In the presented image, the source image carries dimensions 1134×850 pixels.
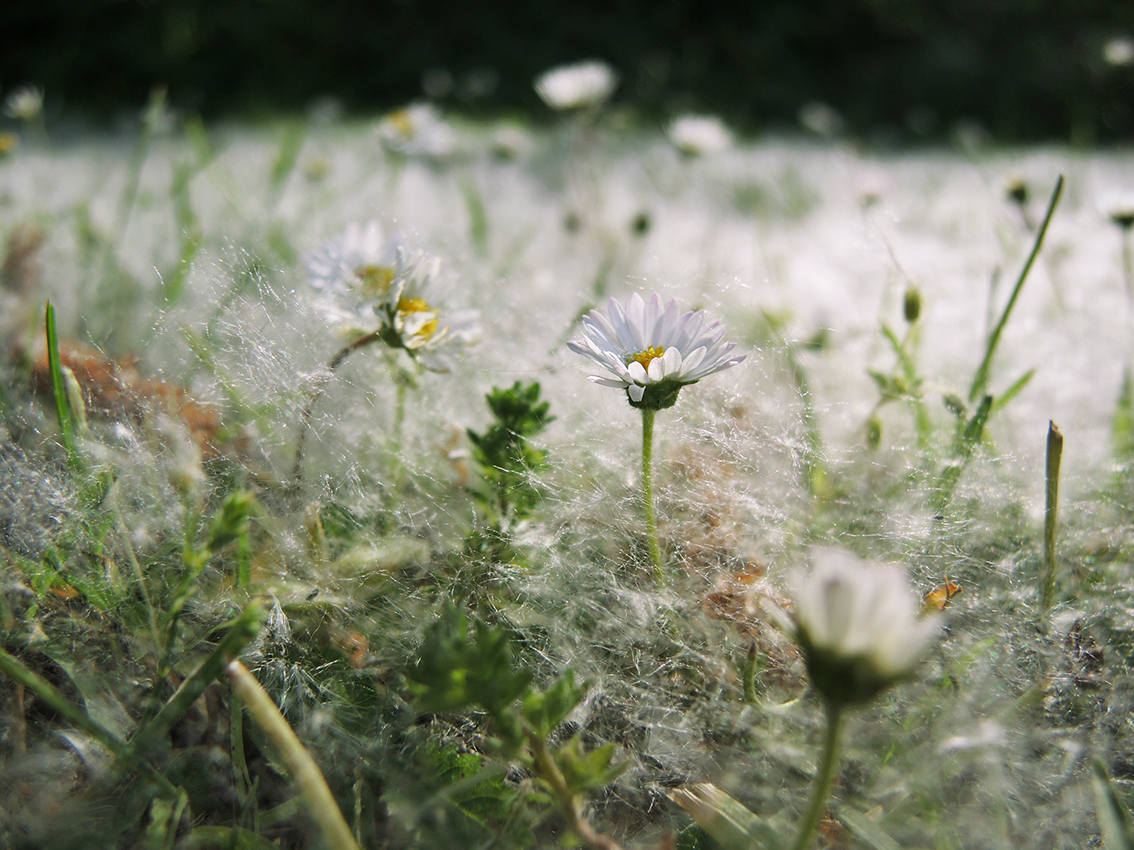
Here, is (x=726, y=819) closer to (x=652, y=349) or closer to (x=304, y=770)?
(x=304, y=770)

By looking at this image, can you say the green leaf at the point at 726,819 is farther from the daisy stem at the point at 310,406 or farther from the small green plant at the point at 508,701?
the daisy stem at the point at 310,406

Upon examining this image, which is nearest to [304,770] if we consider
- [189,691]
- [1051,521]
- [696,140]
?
[189,691]

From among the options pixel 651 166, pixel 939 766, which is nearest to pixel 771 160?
pixel 651 166

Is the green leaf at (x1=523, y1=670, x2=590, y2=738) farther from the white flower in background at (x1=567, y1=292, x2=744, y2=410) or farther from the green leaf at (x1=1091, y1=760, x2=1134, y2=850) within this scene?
the green leaf at (x1=1091, y1=760, x2=1134, y2=850)

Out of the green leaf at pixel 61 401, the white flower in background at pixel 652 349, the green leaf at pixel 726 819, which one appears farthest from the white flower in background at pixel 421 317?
the green leaf at pixel 726 819

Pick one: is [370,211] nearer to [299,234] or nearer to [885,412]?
[299,234]

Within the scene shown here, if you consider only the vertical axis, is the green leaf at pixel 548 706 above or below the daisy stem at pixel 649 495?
below
